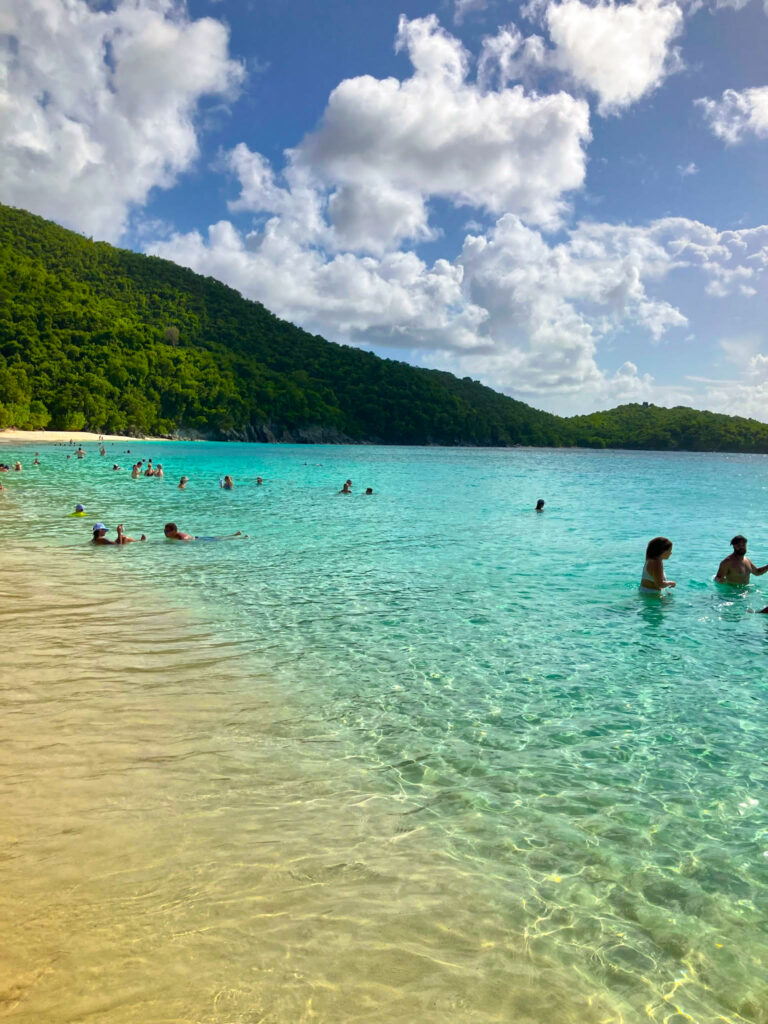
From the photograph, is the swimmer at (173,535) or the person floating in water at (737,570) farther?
the swimmer at (173,535)

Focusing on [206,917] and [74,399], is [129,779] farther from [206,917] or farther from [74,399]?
[74,399]

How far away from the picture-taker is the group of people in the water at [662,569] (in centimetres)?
1193

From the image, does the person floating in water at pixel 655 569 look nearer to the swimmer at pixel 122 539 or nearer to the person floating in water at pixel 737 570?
the person floating in water at pixel 737 570

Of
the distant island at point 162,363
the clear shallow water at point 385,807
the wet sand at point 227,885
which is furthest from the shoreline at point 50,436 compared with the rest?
the wet sand at point 227,885

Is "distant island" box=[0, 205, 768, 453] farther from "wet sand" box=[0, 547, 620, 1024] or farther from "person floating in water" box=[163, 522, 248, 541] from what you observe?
"wet sand" box=[0, 547, 620, 1024]

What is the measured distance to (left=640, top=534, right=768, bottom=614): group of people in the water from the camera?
1193 cm

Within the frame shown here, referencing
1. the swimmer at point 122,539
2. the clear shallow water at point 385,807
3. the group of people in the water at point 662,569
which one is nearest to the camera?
the clear shallow water at point 385,807

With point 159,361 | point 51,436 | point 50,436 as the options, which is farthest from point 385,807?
point 159,361

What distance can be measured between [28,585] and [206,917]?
10.0 m

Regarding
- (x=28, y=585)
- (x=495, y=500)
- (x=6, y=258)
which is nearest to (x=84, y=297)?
(x=6, y=258)

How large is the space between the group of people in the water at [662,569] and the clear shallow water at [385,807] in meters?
0.49

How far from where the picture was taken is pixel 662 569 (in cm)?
1231

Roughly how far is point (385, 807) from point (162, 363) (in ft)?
492

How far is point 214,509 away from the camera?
26.7 m
